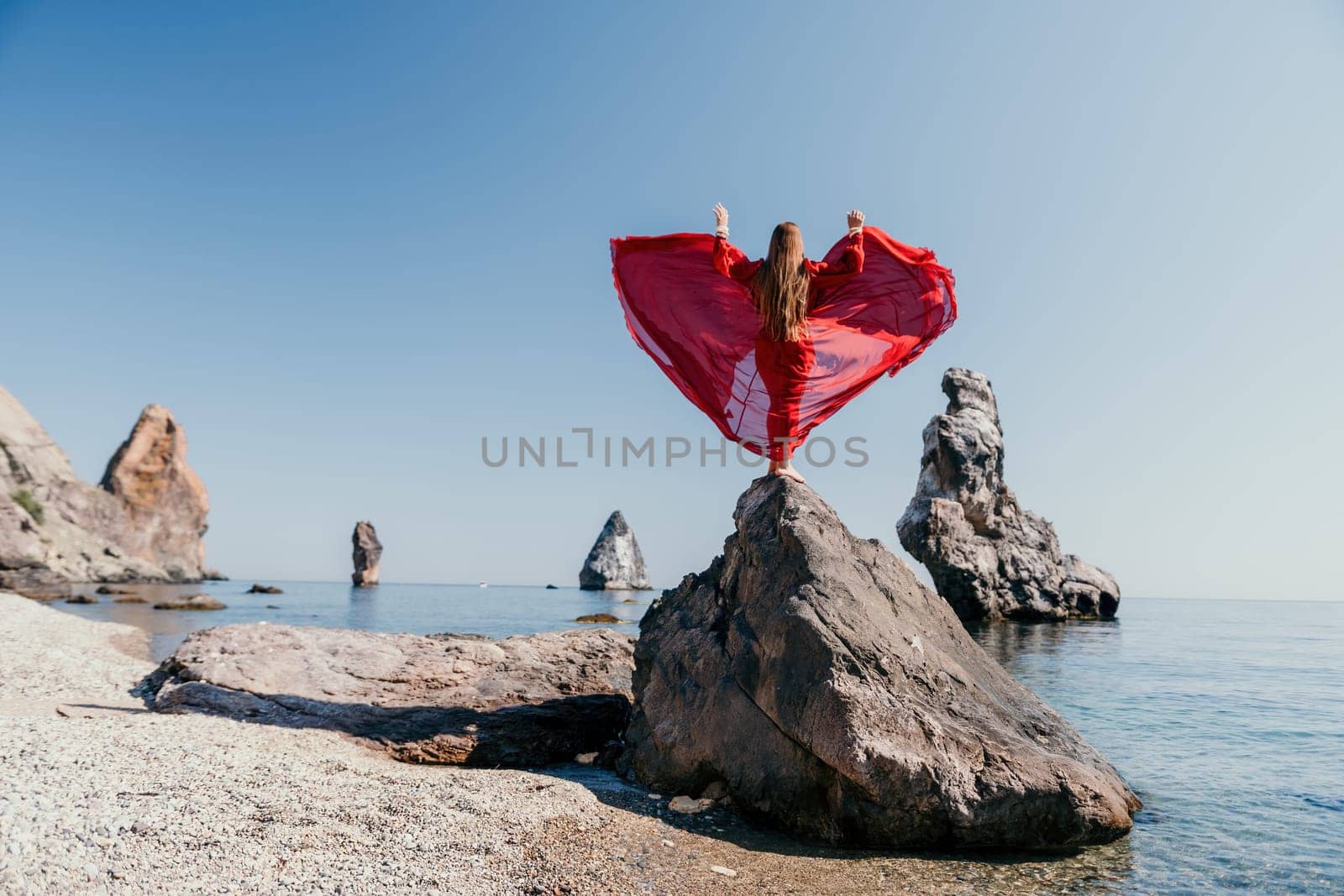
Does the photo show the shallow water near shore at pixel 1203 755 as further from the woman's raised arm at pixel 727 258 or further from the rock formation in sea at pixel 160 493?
the rock formation in sea at pixel 160 493

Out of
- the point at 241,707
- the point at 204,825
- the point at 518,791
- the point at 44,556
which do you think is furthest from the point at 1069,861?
the point at 44,556

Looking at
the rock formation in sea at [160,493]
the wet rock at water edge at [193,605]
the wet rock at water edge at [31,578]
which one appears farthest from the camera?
the rock formation in sea at [160,493]

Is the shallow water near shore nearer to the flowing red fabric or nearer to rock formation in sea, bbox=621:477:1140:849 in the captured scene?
rock formation in sea, bbox=621:477:1140:849

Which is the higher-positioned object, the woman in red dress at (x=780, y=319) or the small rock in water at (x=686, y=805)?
the woman in red dress at (x=780, y=319)

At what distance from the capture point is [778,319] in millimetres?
7449

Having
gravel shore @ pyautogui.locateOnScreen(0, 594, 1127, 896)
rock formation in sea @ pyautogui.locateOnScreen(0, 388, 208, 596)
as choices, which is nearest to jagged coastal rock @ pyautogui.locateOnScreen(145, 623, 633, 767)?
gravel shore @ pyautogui.locateOnScreen(0, 594, 1127, 896)

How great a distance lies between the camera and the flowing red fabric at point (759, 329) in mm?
7641

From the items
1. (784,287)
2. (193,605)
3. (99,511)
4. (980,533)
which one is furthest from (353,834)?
(99,511)

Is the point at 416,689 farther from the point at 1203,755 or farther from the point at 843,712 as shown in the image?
the point at 1203,755

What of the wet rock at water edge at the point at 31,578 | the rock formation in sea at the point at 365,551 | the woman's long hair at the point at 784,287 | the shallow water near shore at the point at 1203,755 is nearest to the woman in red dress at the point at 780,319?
the woman's long hair at the point at 784,287

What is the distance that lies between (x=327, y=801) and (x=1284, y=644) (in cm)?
2988

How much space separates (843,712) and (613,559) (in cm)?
8271

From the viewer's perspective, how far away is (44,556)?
166 ft

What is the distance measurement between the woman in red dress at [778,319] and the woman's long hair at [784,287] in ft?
0.03
